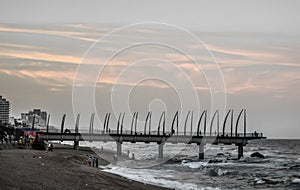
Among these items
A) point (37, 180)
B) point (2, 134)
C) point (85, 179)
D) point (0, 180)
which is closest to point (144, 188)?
point (85, 179)

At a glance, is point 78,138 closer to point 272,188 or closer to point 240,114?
point 240,114

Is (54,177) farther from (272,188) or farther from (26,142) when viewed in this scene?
Result: (26,142)

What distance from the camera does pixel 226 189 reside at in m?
36.7

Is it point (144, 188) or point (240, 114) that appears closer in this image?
point (144, 188)

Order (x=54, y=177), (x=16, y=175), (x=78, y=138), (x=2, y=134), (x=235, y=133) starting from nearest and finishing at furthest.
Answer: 1. (x=16, y=175)
2. (x=54, y=177)
3. (x=2, y=134)
4. (x=78, y=138)
5. (x=235, y=133)

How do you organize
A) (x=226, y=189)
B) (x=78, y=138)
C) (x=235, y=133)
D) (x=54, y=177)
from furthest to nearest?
(x=235, y=133) < (x=78, y=138) < (x=226, y=189) < (x=54, y=177)

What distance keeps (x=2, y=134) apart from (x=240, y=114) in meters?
52.0

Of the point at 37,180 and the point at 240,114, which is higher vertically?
the point at 240,114

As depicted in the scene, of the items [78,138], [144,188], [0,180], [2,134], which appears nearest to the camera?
[0,180]

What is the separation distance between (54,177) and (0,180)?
5.61m

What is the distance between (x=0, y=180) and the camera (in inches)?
738

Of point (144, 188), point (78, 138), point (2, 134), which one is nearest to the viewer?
point (144, 188)

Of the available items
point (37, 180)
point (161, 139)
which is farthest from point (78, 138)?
point (37, 180)

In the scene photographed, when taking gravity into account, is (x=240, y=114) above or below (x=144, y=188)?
above
